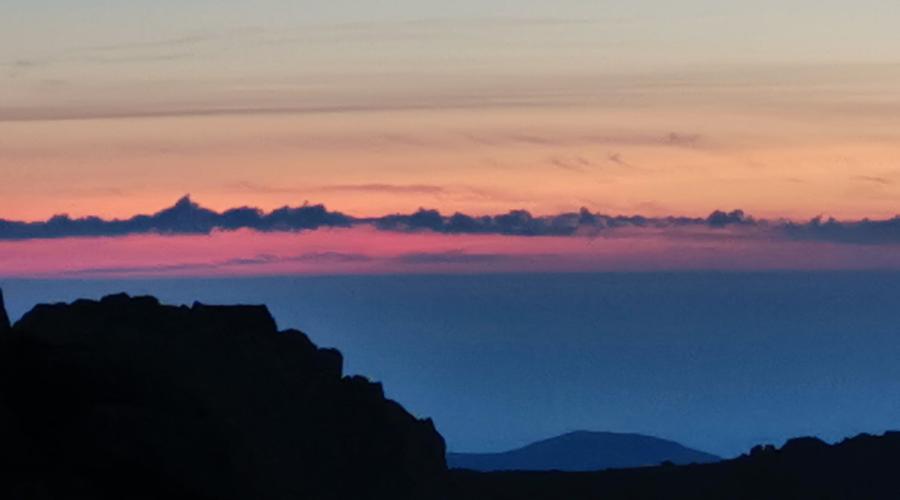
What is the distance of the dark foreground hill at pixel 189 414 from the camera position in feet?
245

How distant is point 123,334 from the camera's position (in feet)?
288

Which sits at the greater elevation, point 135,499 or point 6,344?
point 6,344

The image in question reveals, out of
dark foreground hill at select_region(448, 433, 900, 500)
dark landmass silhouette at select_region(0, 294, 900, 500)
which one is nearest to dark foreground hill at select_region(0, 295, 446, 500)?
dark landmass silhouette at select_region(0, 294, 900, 500)

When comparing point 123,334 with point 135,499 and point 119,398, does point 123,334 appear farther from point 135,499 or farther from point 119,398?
point 135,499

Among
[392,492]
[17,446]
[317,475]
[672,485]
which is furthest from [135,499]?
[672,485]

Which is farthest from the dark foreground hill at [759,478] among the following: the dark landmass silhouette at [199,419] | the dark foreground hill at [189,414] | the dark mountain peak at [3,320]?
the dark mountain peak at [3,320]

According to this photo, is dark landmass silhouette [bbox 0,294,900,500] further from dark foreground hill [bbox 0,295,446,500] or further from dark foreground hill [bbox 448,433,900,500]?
dark foreground hill [bbox 448,433,900,500]

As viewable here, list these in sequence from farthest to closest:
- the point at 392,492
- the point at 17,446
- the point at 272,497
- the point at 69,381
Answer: the point at 392,492 → the point at 272,497 → the point at 69,381 → the point at 17,446

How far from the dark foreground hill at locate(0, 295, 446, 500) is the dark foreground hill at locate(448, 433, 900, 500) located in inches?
778

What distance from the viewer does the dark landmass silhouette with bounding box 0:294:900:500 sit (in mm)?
74688

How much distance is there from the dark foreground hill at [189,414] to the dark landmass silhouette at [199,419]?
0.07 m

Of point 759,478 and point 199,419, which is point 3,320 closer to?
point 199,419

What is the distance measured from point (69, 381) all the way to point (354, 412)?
75.8 ft

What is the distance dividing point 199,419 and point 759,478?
193ft
